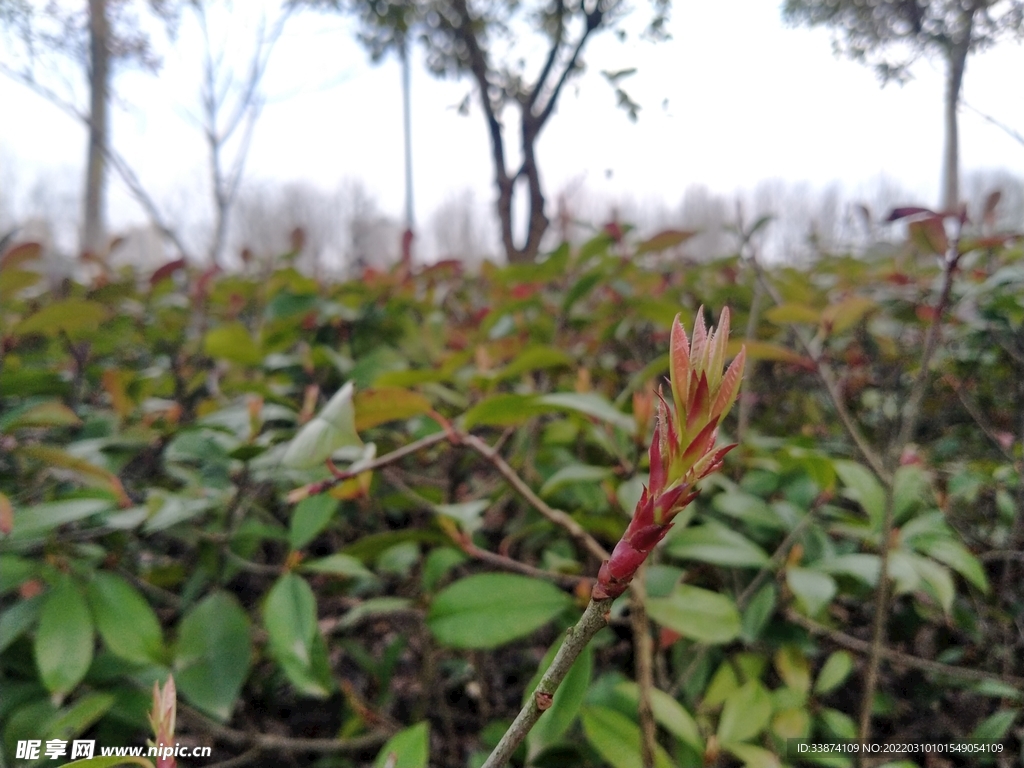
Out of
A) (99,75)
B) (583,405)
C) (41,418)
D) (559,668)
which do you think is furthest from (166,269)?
(99,75)

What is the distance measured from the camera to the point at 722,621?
1.90 ft

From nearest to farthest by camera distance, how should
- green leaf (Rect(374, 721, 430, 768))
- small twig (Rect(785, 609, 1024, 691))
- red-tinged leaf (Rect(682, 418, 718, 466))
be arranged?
red-tinged leaf (Rect(682, 418, 718, 466))
green leaf (Rect(374, 721, 430, 768))
small twig (Rect(785, 609, 1024, 691))

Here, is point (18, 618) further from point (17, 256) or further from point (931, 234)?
point (931, 234)

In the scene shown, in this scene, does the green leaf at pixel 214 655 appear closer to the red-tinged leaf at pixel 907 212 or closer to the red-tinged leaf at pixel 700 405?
the red-tinged leaf at pixel 700 405

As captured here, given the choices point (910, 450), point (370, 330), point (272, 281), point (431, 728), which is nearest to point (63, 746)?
point (431, 728)

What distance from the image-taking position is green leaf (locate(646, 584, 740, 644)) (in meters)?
0.56

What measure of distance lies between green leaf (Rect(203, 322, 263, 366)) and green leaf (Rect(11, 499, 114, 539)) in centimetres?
32

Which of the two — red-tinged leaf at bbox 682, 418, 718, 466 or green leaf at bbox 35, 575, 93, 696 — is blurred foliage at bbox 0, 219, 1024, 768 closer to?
green leaf at bbox 35, 575, 93, 696

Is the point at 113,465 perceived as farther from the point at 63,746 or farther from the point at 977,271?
the point at 977,271

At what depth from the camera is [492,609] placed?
58cm

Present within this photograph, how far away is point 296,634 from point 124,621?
0.61 feet

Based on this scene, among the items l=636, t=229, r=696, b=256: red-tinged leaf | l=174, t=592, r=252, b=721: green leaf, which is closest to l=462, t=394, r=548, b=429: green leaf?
l=174, t=592, r=252, b=721: green leaf

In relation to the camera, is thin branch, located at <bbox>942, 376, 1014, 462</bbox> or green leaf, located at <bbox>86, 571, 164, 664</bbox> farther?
thin branch, located at <bbox>942, 376, 1014, 462</bbox>

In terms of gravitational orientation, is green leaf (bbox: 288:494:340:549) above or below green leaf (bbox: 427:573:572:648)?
above
